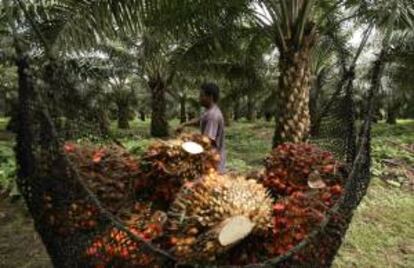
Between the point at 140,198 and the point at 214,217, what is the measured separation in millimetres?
873

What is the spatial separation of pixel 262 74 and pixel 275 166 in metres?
15.4

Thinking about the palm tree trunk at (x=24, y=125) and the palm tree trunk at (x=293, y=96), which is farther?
the palm tree trunk at (x=293, y=96)

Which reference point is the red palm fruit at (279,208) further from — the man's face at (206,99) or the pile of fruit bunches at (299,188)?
the man's face at (206,99)

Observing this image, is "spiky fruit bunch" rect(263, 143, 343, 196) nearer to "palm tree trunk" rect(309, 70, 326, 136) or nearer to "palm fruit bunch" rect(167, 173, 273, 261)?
"palm fruit bunch" rect(167, 173, 273, 261)

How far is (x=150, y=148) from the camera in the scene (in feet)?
12.0

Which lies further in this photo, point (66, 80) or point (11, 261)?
point (11, 261)

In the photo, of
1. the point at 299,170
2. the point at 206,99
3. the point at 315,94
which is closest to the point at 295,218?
the point at 299,170

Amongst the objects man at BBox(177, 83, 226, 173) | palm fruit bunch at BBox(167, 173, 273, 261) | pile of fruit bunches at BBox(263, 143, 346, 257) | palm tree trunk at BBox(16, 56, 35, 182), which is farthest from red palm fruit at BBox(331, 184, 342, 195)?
palm tree trunk at BBox(16, 56, 35, 182)

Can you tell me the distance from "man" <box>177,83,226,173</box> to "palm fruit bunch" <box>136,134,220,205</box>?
82cm

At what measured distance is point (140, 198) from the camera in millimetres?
3607

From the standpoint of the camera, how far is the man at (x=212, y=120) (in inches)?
179

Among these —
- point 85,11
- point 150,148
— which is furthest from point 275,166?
point 85,11

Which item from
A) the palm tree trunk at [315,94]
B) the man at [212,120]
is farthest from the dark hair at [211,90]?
the palm tree trunk at [315,94]

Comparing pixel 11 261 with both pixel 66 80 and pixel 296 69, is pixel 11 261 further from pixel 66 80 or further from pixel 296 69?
pixel 296 69
